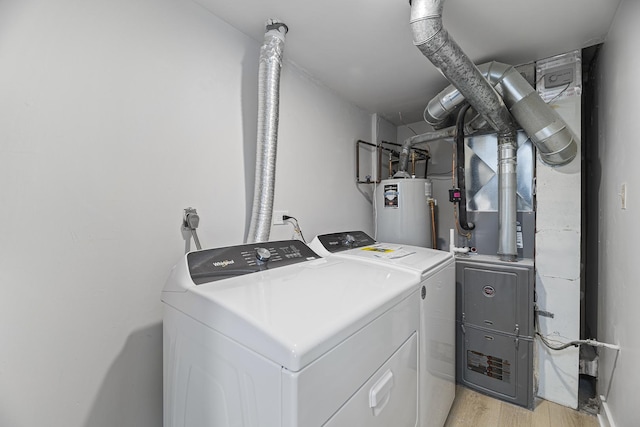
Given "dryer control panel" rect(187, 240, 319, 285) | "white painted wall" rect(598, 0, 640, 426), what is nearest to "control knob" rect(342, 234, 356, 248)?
"dryer control panel" rect(187, 240, 319, 285)

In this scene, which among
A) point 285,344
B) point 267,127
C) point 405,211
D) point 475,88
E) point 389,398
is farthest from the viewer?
point 405,211

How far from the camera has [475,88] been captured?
153 cm

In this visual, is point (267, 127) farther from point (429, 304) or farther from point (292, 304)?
point (429, 304)

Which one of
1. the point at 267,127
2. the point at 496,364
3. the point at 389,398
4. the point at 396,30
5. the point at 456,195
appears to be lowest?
the point at 496,364

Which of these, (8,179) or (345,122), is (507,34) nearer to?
(345,122)

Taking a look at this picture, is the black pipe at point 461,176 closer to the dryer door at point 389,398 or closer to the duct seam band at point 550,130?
the duct seam band at point 550,130

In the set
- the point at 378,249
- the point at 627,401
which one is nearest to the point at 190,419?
the point at 378,249

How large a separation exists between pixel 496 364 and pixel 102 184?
243 cm

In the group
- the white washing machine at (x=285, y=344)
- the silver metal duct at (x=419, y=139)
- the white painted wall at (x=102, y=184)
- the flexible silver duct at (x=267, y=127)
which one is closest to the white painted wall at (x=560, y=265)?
the silver metal duct at (x=419, y=139)

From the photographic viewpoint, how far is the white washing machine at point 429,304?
1197 millimetres

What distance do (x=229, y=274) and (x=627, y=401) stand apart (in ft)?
6.00

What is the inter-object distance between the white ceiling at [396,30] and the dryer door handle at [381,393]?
1.61 m

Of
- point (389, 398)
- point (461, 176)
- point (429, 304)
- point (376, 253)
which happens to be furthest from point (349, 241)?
point (461, 176)

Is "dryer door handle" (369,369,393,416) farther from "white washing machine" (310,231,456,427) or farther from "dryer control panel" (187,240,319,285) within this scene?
"dryer control panel" (187,240,319,285)
